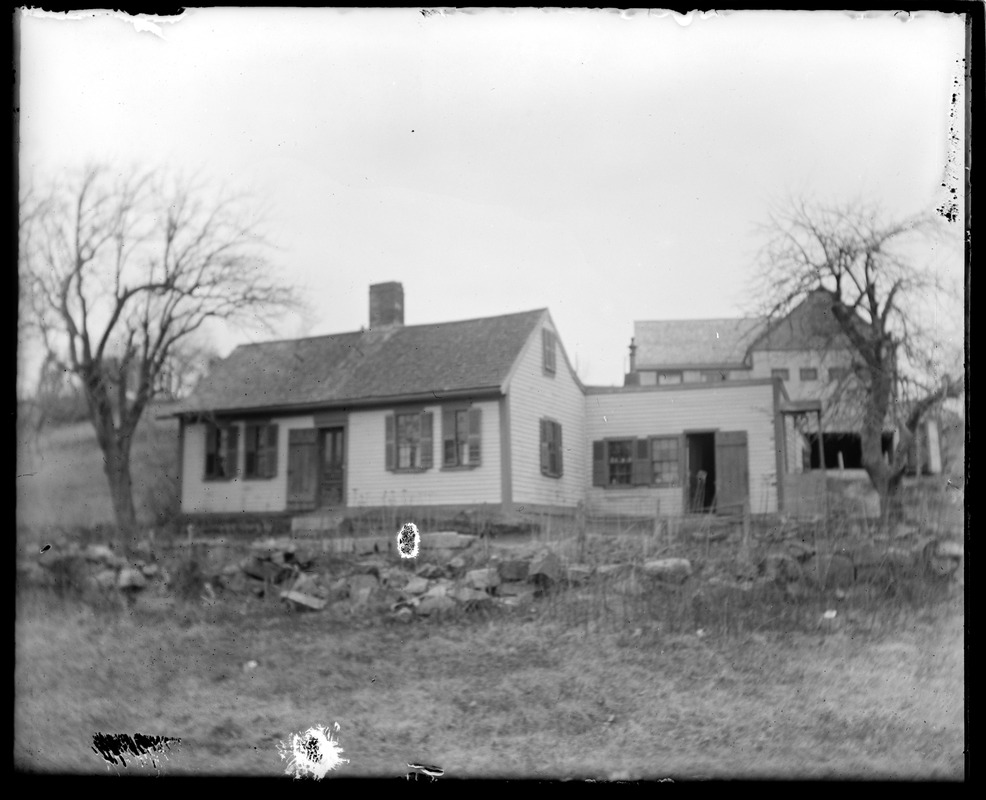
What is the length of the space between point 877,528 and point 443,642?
417cm

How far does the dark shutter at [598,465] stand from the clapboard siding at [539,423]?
0.38 feet

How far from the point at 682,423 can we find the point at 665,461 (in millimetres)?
420

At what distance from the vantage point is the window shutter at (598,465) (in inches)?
320

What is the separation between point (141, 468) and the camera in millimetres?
8836

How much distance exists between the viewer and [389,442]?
38.7 feet

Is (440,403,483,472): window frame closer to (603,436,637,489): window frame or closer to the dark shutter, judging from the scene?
the dark shutter

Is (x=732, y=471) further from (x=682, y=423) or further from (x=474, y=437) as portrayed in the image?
(x=474, y=437)

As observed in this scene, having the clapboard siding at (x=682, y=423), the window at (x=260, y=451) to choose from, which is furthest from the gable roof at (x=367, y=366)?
the clapboard siding at (x=682, y=423)

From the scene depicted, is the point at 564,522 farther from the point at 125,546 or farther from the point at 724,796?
the point at 125,546

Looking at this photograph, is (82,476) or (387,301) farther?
(387,301)

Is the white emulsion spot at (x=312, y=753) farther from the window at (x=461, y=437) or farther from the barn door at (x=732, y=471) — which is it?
the window at (x=461, y=437)

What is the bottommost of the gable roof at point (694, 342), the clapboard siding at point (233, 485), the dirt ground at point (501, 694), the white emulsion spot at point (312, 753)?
the white emulsion spot at point (312, 753)

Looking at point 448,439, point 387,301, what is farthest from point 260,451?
point 387,301

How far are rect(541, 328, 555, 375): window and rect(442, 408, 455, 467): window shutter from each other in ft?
7.76
